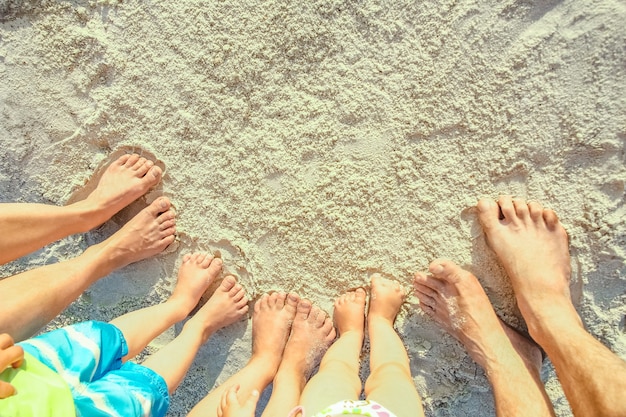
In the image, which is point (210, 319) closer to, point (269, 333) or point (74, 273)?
point (269, 333)

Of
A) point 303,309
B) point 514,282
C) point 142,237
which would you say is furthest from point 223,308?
point 514,282

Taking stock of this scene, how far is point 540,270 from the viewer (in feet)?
5.11

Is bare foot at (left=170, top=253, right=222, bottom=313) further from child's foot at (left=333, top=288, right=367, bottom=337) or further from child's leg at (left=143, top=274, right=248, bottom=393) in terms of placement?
child's foot at (left=333, top=288, right=367, bottom=337)

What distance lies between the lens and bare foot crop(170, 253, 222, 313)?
1.77 metres

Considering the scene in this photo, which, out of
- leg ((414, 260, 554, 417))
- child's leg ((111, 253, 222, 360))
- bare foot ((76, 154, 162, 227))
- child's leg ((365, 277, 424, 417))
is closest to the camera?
child's leg ((365, 277, 424, 417))

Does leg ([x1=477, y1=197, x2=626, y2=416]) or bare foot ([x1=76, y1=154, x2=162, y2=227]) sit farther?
bare foot ([x1=76, y1=154, x2=162, y2=227])

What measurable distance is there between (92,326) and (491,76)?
56.8 inches

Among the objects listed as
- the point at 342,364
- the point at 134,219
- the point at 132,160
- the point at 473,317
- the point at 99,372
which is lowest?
the point at 99,372

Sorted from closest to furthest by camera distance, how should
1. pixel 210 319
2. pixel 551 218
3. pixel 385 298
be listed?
pixel 551 218 < pixel 385 298 < pixel 210 319

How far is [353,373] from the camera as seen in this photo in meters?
1.62

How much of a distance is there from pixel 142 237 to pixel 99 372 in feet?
1.87

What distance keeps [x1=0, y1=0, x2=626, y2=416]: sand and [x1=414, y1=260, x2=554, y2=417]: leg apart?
0.22ft

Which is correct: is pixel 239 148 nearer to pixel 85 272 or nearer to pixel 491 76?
pixel 85 272

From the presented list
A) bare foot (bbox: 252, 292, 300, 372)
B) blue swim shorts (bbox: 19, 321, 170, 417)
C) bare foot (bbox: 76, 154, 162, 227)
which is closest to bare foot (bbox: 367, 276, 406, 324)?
bare foot (bbox: 252, 292, 300, 372)
